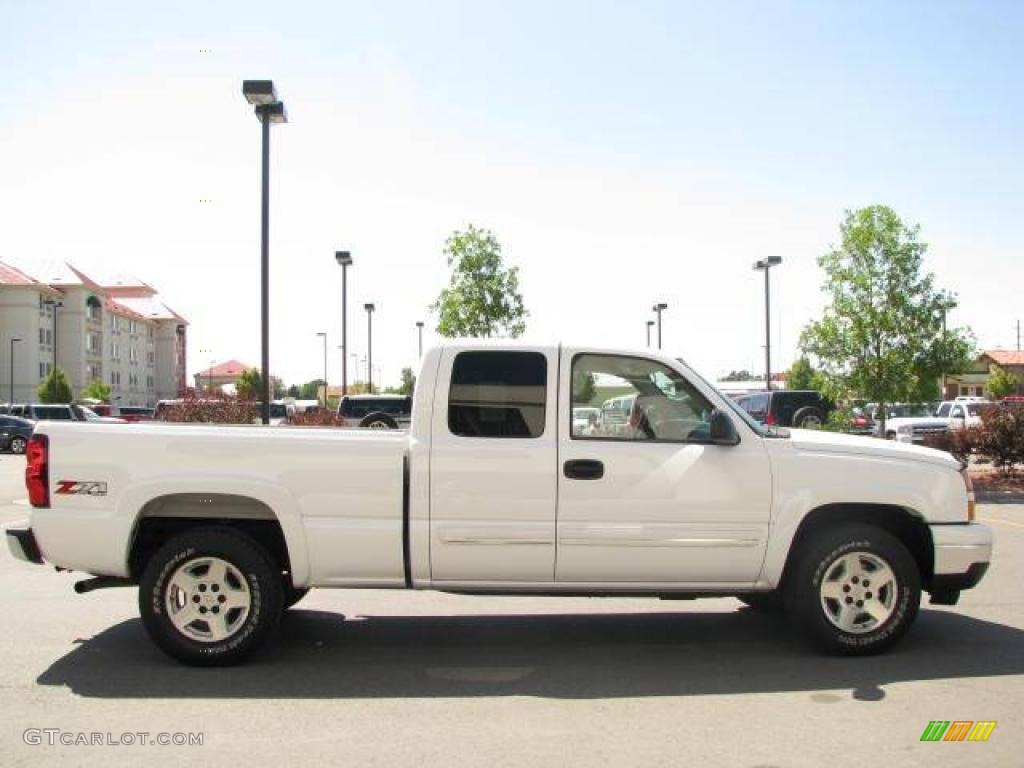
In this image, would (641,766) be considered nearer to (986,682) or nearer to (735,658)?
(735,658)

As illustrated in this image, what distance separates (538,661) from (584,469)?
1254 mm

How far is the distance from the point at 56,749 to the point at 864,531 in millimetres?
4529

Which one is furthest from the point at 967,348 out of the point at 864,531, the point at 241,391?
Result: the point at 241,391

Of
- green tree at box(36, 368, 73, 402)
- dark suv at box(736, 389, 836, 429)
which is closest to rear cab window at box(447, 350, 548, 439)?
dark suv at box(736, 389, 836, 429)

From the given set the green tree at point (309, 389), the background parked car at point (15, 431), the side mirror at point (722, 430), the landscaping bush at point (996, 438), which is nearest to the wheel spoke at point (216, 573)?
the side mirror at point (722, 430)

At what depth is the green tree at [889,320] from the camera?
18344 millimetres

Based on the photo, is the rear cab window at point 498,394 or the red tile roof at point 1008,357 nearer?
the rear cab window at point 498,394

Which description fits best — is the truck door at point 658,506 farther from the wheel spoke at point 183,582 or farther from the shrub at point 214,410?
the shrub at point 214,410

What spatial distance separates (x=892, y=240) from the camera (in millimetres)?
18344

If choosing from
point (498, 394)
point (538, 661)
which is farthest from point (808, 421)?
point (498, 394)

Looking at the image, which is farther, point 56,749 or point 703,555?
point 703,555

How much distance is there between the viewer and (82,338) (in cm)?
8988

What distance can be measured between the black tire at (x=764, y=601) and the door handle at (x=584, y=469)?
1630 millimetres

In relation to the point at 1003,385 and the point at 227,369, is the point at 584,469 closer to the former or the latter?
the point at 1003,385
